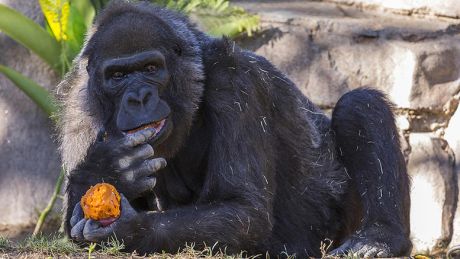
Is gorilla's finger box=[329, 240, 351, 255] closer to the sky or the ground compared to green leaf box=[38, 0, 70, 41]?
closer to the ground

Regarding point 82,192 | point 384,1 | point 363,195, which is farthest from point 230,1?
point 82,192

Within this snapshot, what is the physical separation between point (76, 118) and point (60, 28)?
3116 mm

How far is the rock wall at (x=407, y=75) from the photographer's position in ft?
29.3

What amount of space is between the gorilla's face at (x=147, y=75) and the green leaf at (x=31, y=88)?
3.06 meters

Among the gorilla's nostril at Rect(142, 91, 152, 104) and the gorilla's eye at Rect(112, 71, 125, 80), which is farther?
the gorilla's eye at Rect(112, 71, 125, 80)

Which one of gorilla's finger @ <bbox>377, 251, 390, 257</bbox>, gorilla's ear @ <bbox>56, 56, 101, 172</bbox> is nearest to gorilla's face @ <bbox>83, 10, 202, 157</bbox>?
gorilla's ear @ <bbox>56, 56, 101, 172</bbox>

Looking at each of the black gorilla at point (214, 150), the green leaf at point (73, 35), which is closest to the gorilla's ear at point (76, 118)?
the black gorilla at point (214, 150)

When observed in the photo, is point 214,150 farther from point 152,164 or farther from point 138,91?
point 138,91

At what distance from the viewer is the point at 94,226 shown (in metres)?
5.26

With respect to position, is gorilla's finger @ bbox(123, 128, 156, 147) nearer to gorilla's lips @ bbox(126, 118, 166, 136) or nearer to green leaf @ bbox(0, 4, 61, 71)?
gorilla's lips @ bbox(126, 118, 166, 136)

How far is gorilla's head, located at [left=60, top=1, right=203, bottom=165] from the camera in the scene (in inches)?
213

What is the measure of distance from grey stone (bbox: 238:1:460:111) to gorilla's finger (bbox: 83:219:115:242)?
4084mm

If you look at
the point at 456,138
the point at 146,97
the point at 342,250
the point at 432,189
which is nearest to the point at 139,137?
the point at 146,97

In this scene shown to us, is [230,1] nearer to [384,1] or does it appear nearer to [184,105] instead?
[384,1]
